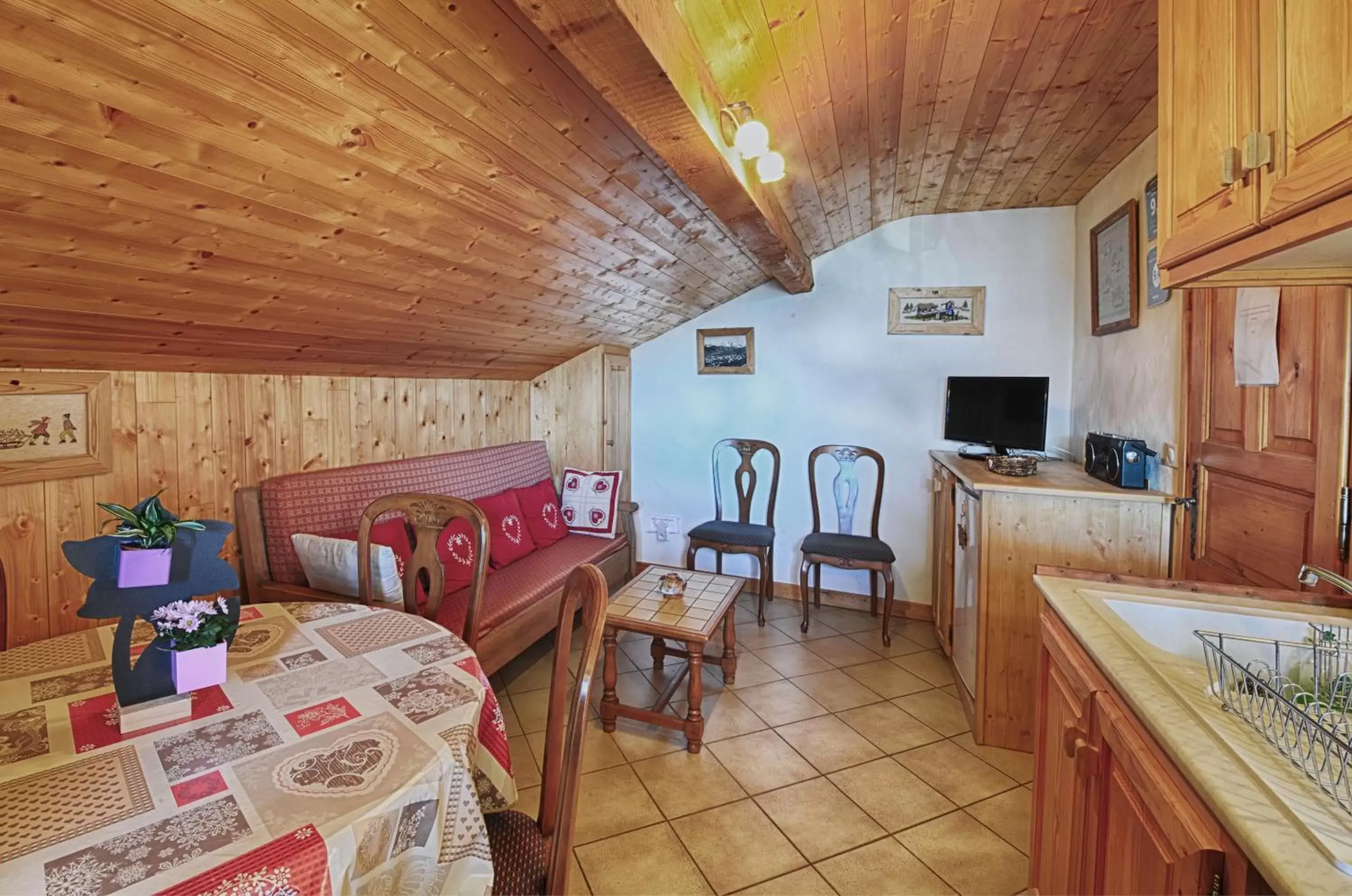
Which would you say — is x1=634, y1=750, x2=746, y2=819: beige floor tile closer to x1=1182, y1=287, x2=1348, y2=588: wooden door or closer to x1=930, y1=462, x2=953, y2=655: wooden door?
x1=930, y1=462, x2=953, y2=655: wooden door

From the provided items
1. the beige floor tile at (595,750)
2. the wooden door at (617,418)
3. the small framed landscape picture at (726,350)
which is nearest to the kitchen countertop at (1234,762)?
the beige floor tile at (595,750)

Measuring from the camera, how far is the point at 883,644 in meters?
3.25

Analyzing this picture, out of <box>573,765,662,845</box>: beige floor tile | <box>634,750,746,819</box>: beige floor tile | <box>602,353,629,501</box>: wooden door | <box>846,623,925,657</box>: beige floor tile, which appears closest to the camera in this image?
<box>573,765,662,845</box>: beige floor tile

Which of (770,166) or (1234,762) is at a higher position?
(770,166)

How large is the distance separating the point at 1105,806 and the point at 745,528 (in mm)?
2725

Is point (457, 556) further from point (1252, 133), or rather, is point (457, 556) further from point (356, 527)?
point (1252, 133)

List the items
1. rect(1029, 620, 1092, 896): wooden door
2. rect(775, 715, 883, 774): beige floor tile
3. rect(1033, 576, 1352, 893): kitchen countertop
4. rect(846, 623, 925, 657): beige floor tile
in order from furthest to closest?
rect(846, 623, 925, 657): beige floor tile
rect(775, 715, 883, 774): beige floor tile
rect(1029, 620, 1092, 896): wooden door
rect(1033, 576, 1352, 893): kitchen countertop

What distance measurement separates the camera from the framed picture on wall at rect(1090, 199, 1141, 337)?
2.43 meters

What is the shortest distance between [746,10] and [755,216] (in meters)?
0.83

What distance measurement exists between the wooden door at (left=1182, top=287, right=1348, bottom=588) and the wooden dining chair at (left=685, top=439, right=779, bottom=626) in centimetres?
205

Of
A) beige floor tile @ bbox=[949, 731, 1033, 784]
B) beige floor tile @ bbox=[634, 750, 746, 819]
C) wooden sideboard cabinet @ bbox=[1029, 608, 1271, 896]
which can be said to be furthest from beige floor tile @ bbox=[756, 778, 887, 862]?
beige floor tile @ bbox=[949, 731, 1033, 784]

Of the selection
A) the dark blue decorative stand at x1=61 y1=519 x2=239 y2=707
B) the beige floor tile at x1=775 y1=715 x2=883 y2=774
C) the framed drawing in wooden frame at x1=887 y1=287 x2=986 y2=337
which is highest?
the framed drawing in wooden frame at x1=887 y1=287 x2=986 y2=337

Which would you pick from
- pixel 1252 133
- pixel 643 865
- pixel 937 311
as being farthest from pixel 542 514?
pixel 1252 133

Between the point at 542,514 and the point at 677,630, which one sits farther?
the point at 542,514
